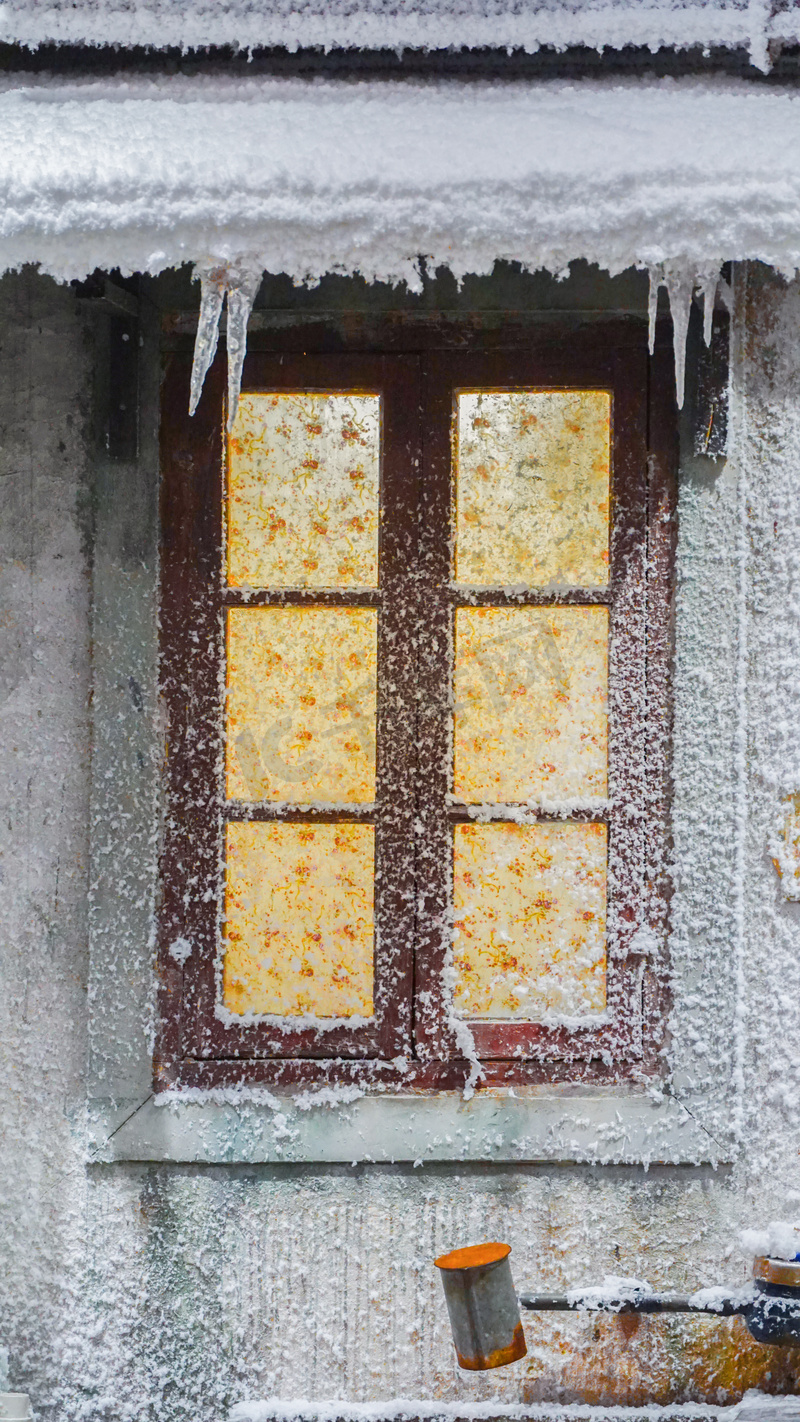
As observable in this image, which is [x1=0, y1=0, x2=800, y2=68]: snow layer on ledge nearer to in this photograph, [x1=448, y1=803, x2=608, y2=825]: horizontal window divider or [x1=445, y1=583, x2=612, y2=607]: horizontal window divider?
[x1=445, y1=583, x2=612, y2=607]: horizontal window divider

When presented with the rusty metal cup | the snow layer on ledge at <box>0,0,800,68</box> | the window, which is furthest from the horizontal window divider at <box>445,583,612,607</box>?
the rusty metal cup

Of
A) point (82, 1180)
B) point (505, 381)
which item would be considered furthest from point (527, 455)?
point (82, 1180)

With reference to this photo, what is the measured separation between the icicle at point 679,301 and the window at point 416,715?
12.8 inches

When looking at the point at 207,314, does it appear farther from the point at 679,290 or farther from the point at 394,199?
the point at 679,290

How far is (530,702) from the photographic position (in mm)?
2703

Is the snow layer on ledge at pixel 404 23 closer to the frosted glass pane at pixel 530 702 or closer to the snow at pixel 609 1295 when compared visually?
the frosted glass pane at pixel 530 702

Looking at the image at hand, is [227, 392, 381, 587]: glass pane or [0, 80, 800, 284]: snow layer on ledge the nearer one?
[0, 80, 800, 284]: snow layer on ledge

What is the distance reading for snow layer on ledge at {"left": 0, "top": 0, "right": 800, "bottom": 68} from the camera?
262 centimetres

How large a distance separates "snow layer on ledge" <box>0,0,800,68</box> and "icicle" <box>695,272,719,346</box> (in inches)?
30.8

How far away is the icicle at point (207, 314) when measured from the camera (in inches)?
86.7

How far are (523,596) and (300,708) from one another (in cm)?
67

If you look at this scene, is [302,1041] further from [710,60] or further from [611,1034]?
[710,60]

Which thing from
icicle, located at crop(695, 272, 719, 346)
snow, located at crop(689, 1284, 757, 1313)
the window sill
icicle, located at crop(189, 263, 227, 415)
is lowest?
snow, located at crop(689, 1284, 757, 1313)

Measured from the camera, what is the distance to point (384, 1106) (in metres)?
2.65
